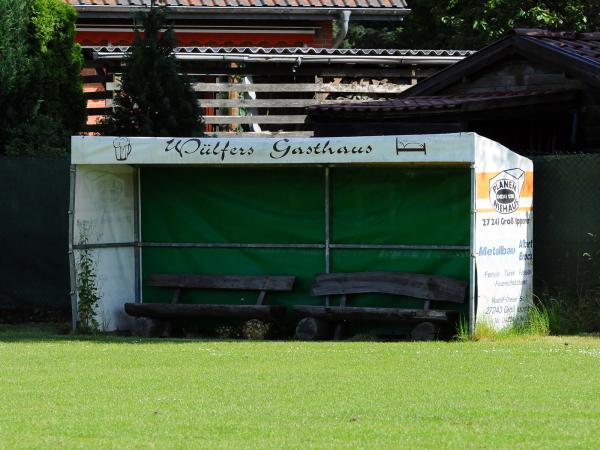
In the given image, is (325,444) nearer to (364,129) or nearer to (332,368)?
(332,368)

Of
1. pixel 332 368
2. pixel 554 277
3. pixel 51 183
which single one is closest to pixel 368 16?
pixel 51 183

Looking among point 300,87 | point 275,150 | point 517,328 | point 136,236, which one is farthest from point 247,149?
point 300,87

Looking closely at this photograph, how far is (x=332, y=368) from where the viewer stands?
11781mm

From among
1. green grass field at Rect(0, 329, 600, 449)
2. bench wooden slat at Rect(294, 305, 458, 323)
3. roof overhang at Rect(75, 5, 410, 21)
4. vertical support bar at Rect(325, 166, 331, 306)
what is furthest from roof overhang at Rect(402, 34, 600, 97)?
roof overhang at Rect(75, 5, 410, 21)

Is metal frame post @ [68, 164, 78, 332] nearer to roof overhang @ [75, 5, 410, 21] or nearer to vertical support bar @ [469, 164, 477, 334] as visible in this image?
vertical support bar @ [469, 164, 477, 334]

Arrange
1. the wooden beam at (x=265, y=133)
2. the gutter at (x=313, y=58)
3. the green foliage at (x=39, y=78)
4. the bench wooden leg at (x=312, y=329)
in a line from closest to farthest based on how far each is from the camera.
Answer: the bench wooden leg at (x=312, y=329) < the green foliage at (x=39, y=78) < the gutter at (x=313, y=58) < the wooden beam at (x=265, y=133)

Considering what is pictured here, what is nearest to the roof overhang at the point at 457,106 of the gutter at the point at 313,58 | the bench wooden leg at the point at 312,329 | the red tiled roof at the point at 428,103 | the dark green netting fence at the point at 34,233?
the red tiled roof at the point at 428,103

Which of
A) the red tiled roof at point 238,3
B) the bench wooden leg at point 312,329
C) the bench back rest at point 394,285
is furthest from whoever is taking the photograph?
the red tiled roof at point 238,3

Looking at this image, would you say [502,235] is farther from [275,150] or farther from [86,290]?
[86,290]

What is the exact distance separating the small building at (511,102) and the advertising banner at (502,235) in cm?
274

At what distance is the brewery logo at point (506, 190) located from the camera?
48.1 feet

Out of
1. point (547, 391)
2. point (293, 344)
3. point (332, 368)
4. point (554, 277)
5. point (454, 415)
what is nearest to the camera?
point (454, 415)

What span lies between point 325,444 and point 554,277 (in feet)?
26.2

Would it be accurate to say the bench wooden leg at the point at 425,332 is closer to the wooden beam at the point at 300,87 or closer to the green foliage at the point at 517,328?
the green foliage at the point at 517,328
